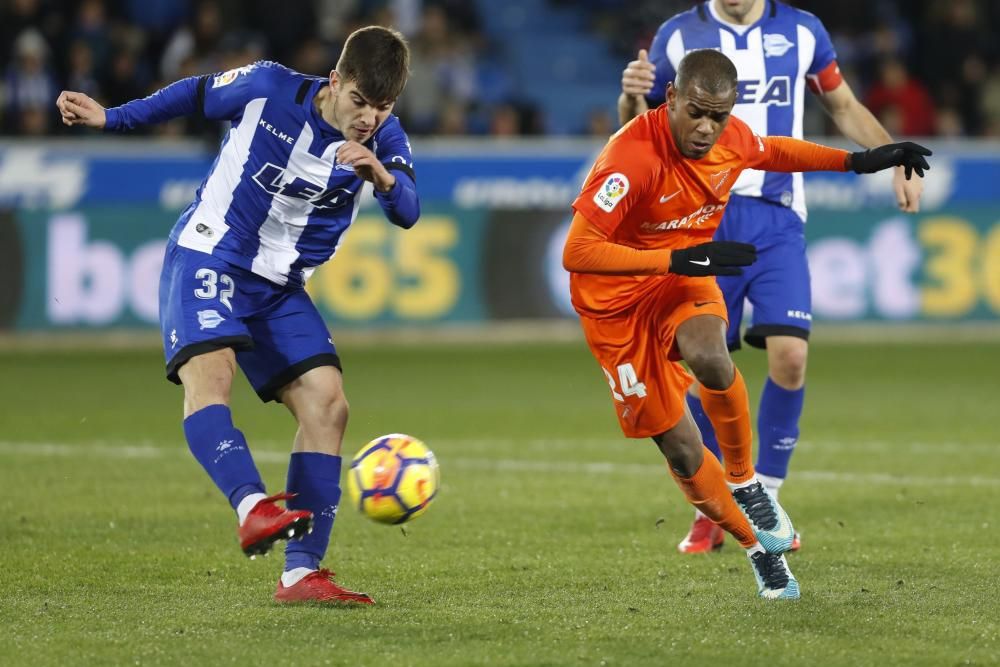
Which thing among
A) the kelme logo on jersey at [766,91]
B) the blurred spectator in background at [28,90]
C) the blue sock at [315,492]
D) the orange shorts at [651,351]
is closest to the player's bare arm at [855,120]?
the kelme logo on jersey at [766,91]

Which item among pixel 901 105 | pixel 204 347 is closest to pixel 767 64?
pixel 204 347

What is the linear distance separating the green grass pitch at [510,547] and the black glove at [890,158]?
1533mm

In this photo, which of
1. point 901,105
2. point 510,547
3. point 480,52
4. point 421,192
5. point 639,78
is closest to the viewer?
point 639,78

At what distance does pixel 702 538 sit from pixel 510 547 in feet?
2.69

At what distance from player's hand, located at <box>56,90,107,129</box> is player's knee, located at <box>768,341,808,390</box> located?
3.04 metres

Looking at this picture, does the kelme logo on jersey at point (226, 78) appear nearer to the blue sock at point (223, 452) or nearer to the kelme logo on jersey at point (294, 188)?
the kelme logo on jersey at point (294, 188)

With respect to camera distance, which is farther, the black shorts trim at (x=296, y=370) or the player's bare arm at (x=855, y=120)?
the player's bare arm at (x=855, y=120)

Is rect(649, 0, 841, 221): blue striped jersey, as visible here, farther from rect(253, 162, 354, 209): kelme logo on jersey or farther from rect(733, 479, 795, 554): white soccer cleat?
rect(253, 162, 354, 209): kelme logo on jersey

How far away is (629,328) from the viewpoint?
601 cm

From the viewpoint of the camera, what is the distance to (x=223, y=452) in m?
5.43

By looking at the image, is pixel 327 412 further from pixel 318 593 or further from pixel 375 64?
pixel 375 64

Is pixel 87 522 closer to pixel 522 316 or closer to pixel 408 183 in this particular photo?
pixel 408 183

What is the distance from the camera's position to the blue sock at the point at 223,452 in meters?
5.35

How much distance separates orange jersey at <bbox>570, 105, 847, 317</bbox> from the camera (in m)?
5.77
